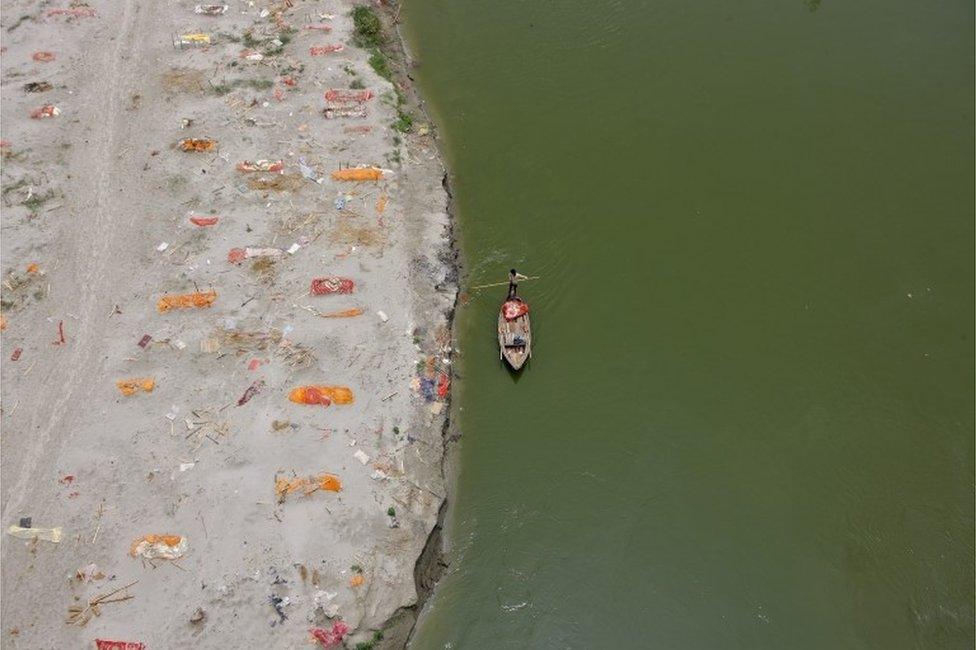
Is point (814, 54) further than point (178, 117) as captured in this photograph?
Yes

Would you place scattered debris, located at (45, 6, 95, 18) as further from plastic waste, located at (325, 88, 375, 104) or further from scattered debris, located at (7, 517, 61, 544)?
scattered debris, located at (7, 517, 61, 544)

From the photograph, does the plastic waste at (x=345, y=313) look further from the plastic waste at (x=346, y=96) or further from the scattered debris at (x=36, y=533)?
the plastic waste at (x=346, y=96)

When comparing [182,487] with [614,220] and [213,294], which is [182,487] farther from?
[614,220]

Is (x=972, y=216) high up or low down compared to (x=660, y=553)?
up

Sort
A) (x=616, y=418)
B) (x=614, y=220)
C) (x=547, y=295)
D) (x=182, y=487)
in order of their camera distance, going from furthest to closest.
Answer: (x=614, y=220), (x=547, y=295), (x=616, y=418), (x=182, y=487)

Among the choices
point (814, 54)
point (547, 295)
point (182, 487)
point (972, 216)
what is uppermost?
point (814, 54)

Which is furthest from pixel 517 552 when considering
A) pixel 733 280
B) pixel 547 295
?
pixel 733 280

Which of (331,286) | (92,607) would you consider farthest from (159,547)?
(331,286)
